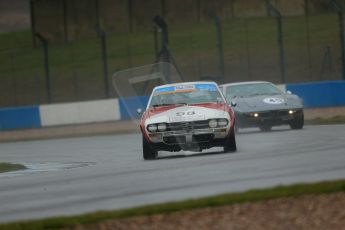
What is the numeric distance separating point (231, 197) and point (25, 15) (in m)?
72.4

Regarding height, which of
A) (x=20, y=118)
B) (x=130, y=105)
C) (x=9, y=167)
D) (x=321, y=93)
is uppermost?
(x=9, y=167)

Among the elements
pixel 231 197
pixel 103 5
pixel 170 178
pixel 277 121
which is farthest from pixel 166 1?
pixel 231 197

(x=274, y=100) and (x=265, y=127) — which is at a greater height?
(x=274, y=100)

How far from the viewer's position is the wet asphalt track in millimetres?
12820

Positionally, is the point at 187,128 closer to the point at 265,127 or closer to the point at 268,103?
the point at 268,103

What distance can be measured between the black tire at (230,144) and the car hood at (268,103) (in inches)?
214

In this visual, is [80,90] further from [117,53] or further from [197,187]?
[197,187]

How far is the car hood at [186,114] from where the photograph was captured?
723 inches

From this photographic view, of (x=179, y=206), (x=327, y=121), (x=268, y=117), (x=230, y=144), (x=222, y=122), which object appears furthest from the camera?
(x=327, y=121)

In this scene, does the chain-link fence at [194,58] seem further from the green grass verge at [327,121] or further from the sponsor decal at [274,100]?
the sponsor decal at [274,100]

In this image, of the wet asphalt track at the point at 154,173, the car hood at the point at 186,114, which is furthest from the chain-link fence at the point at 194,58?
the car hood at the point at 186,114

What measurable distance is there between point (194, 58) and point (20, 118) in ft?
33.9

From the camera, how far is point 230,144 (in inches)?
746

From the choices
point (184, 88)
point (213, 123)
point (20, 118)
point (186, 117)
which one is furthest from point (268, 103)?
point (20, 118)
